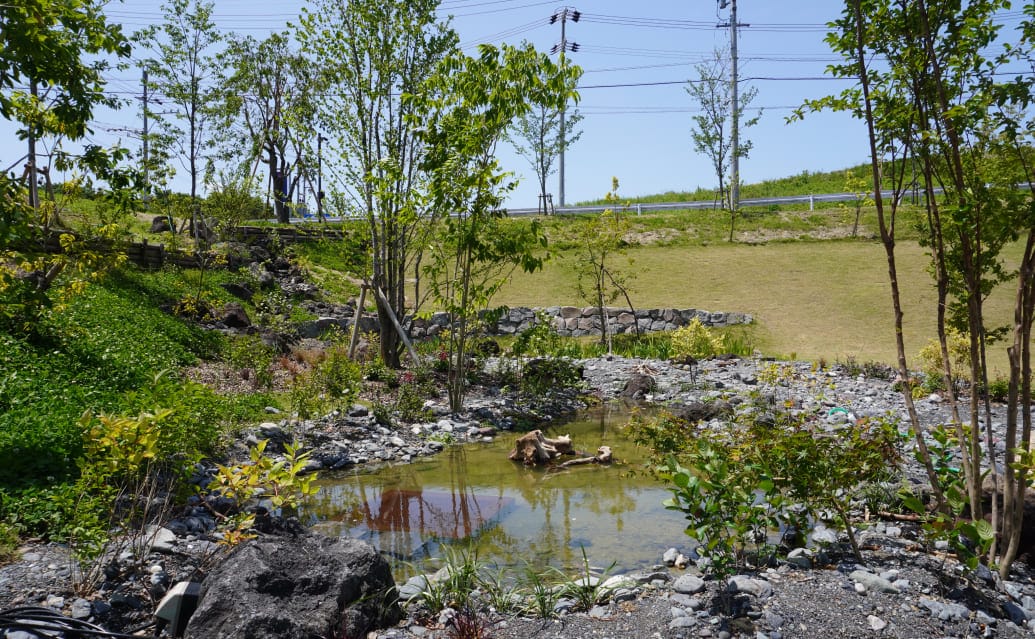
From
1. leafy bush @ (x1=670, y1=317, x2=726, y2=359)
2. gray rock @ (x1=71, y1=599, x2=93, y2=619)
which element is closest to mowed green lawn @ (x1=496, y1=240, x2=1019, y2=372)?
leafy bush @ (x1=670, y1=317, x2=726, y2=359)

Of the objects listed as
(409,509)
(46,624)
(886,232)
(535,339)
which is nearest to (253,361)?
(535,339)

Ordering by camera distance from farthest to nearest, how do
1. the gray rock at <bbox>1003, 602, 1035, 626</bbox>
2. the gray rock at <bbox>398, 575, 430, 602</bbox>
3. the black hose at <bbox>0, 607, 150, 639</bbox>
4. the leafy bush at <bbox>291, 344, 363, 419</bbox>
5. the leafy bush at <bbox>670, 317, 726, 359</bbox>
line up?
1. the leafy bush at <bbox>670, 317, 726, 359</bbox>
2. the leafy bush at <bbox>291, 344, 363, 419</bbox>
3. the gray rock at <bbox>398, 575, 430, 602</bbox>
4. the gray rock at <bbox>1003, 602, 1035, 626</bbox>
5. the black hose at <bbox>0, 607, 150, 639</bbox>

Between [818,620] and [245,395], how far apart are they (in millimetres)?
6717

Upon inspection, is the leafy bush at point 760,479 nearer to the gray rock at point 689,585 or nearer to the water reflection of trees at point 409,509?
A: the gray rock at point 689,585

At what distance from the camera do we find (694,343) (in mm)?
12148

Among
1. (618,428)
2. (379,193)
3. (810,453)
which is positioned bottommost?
(618,428)

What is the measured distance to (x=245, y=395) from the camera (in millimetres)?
8008

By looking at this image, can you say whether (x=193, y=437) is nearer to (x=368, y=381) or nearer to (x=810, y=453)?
(x=810, y=453)

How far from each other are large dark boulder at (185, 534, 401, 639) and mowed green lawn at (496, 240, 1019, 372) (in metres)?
10.2

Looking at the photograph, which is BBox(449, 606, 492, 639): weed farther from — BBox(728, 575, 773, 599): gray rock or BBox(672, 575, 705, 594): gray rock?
BBox(728, 575, 773, 599): gray rock

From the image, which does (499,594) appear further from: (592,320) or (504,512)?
(592,320)

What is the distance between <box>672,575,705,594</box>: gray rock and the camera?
3.57m

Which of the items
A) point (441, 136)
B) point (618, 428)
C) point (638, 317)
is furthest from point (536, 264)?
point (638, 317)

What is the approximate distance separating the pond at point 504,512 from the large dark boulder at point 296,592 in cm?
95
